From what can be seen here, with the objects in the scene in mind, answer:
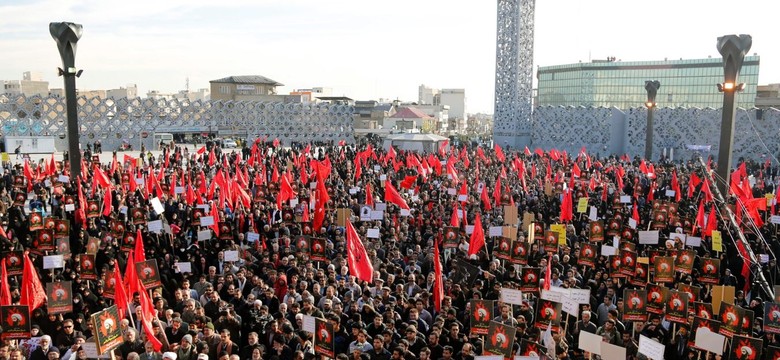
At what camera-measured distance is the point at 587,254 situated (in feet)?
39.6

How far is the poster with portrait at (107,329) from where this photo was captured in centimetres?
734

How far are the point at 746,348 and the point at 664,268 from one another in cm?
337

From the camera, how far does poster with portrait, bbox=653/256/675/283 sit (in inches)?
426

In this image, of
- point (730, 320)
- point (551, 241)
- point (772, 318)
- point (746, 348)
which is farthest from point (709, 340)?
point (551, 241)

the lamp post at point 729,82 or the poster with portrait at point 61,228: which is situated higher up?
the lamp post at point 729,82

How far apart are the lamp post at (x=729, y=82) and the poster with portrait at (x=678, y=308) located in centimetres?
982

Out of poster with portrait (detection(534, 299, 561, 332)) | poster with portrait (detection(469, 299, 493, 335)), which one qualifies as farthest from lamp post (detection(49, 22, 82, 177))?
poster with portrait (detection(534, 299, 561, 332))

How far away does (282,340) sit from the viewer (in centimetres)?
833

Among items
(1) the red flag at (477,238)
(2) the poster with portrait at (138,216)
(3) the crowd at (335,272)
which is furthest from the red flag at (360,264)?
(2) the poster with portrait at (138,216)

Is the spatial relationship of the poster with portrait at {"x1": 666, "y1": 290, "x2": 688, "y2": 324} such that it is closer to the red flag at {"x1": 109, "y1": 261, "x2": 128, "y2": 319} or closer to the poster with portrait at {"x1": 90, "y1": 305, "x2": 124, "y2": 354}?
the poster with portrait at {"x1": 90, "y1": 305, "x2": 124, "y2": 354}

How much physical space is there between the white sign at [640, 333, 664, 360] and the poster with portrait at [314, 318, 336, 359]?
11.0 ft

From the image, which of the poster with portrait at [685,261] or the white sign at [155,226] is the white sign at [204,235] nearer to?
the white sign at [155,226]

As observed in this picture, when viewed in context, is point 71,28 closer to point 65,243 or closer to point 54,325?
point 65,243

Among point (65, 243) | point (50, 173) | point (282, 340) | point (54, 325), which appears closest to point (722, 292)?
point (282, 340)
